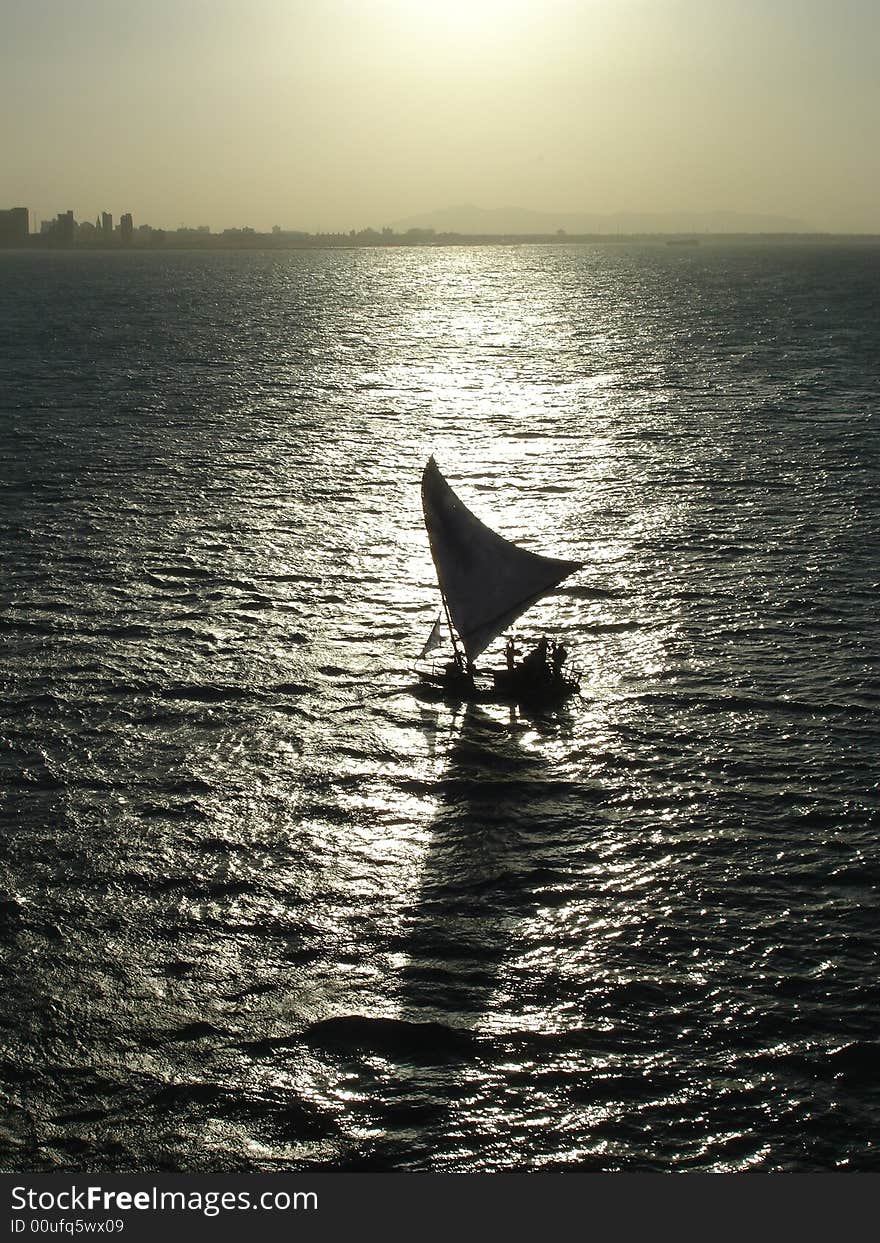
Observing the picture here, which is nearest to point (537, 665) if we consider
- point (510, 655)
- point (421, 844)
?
point (510, 655)

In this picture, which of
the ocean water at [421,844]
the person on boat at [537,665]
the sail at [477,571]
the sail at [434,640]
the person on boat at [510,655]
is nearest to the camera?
the ocean water at [421,844]

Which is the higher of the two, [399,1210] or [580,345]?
[580,345]

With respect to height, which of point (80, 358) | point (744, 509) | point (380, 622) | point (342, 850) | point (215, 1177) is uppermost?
point (80, 358)

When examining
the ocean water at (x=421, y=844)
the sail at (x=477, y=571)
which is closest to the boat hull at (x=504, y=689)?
the ocean water at (x=421, y=844)

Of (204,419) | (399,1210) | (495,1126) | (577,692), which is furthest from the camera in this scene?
(204,419)

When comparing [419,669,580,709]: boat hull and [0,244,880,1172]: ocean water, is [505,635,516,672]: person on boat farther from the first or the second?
[0,244,880,1172]: ocean water

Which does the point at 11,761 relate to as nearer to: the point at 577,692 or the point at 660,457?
the point at 577,692

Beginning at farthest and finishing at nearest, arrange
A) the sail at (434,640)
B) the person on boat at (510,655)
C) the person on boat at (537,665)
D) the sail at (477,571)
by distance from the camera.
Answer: the sail at (434,640)
the sail at (477,571)
the person on boat at (510,655)
the person on boat at (537,665)

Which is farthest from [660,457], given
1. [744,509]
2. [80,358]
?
[80,358]

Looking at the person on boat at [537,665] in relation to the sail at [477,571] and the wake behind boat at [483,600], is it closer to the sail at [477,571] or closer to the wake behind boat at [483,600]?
the wake behind boat at [483,600]
